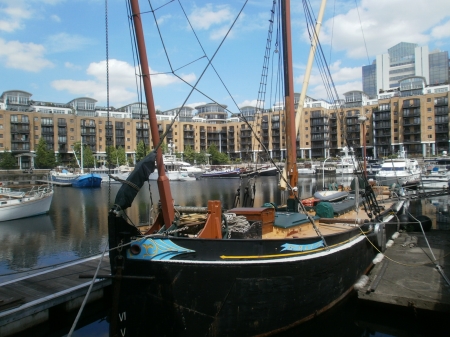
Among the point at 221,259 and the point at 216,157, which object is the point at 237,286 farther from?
the point at 216,157

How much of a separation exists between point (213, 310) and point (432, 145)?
337 ft

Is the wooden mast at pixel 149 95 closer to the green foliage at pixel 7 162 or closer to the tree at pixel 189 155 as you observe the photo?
the green foliage at pixel 7 162

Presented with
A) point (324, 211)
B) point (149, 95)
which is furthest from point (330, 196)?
point (149, 95)

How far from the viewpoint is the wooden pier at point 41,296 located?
340 inches

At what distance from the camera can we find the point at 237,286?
7441 millimetres

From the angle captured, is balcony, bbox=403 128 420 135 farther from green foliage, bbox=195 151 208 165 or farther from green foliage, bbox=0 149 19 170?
green foliage, bbox=0 149 19 170

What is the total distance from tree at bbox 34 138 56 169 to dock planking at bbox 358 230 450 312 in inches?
3625

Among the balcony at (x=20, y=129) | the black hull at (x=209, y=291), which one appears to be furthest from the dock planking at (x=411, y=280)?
the balcony at (x=20, y=129)

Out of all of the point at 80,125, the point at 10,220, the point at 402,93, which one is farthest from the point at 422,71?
the point at 10,220

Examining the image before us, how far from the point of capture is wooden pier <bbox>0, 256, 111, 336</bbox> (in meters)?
8.62

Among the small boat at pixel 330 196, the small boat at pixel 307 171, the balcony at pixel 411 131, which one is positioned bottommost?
the small boat at pixel 307 171

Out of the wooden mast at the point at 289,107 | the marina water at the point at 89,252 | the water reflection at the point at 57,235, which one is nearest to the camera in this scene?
the marina water at the point at 89,252

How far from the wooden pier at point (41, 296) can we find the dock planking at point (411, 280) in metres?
7.78

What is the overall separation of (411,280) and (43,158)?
9462 centimetres
